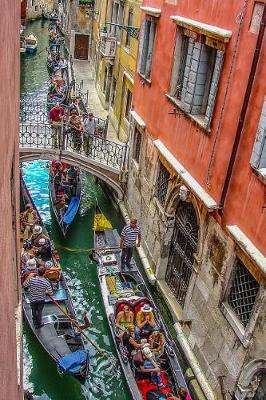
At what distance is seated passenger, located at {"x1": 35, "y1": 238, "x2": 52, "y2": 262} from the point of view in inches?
506

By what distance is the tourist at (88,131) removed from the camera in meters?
15.9

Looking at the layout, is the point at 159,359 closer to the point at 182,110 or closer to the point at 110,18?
the point at 182,110

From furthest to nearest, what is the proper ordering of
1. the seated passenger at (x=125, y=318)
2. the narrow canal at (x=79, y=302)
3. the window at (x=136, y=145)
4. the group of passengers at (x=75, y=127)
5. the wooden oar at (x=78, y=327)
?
the group of passengers at (x=75, y=127) → the window at (x=136, y=145) → the seated passenger at (x=125, y=318) → the wooden oar at (x=78, y=327) → the narrow canal at (x=79, y=302)

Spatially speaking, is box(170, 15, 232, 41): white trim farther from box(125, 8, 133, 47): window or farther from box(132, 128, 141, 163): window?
box(125, 8, 133, 47): window

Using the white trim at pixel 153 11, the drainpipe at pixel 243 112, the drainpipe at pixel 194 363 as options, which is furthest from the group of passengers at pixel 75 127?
the drainpipe at pixel 243 112

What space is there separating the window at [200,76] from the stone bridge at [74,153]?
4935 millimetres

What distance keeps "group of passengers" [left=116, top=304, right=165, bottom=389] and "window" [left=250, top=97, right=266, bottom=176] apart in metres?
4.23

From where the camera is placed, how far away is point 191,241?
35.7 feet

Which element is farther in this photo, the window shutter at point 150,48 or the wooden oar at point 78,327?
the window shutter at point 150,48

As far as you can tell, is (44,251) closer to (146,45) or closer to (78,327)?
(78,327)

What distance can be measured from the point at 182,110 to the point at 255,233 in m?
4.01

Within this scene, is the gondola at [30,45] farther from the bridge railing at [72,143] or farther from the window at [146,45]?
the window at [146,45]

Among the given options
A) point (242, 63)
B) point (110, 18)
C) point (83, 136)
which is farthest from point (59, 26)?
point (242, 63)

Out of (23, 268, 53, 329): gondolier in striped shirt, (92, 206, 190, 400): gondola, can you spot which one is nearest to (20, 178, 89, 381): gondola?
(23, 268, 53, 329): gondolier in striped shirt
